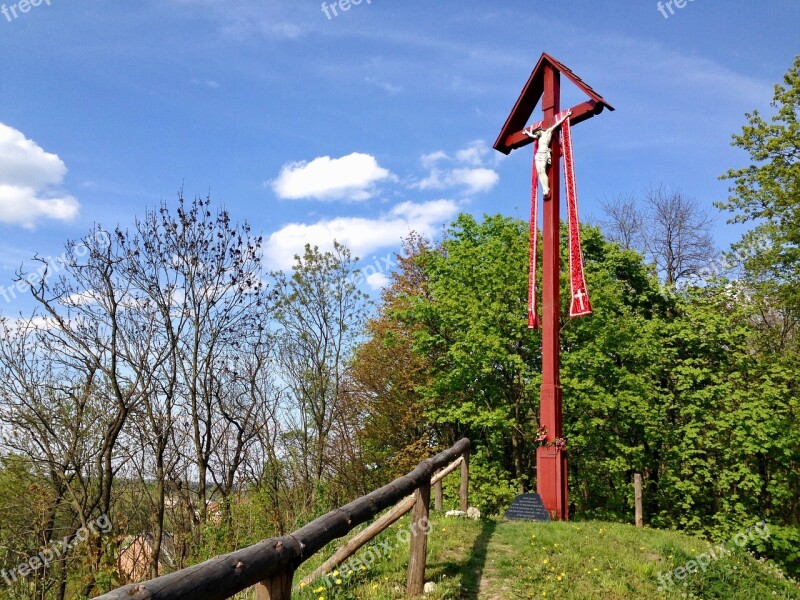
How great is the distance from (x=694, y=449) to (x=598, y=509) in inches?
140

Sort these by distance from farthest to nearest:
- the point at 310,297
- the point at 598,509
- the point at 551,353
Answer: the point at 310,297
the point at 598,509
the point at 551,353

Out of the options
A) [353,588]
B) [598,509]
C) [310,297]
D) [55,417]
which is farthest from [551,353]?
[310,297]

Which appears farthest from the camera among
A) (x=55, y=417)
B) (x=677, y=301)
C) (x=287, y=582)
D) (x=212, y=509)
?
(x=677, y=301)

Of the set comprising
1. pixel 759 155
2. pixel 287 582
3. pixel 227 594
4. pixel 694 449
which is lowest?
pixel 694 449

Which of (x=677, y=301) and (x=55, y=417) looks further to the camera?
(x=677, y=301)

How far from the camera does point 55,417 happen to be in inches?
601

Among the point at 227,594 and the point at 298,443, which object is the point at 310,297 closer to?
the point at 298,443

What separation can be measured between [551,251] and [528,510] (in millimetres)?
5198

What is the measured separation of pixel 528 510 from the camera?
10.8m
